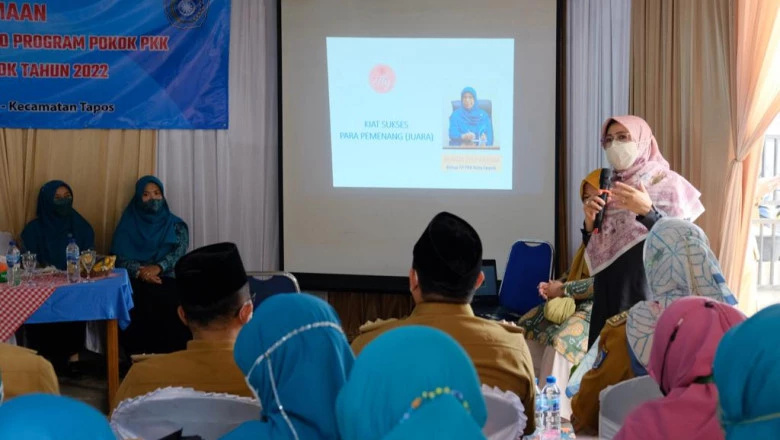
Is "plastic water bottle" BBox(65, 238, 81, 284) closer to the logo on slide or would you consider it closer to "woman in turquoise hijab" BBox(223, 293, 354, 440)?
the logo on slide

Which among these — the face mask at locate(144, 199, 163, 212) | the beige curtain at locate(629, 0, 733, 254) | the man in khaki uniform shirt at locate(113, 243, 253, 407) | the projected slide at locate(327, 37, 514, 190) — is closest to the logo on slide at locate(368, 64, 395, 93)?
the projected slide at locate(327, 37, 514, 190)

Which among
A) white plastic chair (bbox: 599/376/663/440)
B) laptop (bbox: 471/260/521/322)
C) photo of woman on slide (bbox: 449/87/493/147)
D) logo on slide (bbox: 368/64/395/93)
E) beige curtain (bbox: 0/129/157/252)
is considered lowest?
laptop (bbox: 471/260/521/322)

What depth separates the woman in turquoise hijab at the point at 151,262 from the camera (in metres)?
5.69

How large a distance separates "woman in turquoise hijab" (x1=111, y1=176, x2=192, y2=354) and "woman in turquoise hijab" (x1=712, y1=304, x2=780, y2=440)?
4.57 m

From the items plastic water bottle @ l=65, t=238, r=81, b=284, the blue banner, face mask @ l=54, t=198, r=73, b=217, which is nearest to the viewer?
plastic water bottle @ l=65, t=238, r=81, b=284

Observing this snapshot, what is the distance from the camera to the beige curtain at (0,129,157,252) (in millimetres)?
6199

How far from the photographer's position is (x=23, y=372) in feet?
8.27

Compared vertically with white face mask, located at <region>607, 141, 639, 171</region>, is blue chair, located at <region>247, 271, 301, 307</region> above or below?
below

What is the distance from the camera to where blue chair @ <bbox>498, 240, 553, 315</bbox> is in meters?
5.40

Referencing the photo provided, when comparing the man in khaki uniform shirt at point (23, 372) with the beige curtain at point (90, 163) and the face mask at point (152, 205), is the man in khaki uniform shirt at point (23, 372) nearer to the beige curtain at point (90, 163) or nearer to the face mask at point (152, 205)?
the face mask at point (152, 205)

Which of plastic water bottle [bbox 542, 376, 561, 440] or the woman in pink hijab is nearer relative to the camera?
the woman in pink hijab

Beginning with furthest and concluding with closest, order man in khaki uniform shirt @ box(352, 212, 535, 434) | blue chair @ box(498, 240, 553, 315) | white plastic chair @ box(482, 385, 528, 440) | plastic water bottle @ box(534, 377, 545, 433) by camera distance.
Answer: blue chair @ box(498, 240, 553, 315)
plastic water bottle @ box(534, 377, 545, 433)
man in khaki uniform shirt @ box(352, 212, 535, 434)
white plastic chair @ box(482, 385, 528, 440)

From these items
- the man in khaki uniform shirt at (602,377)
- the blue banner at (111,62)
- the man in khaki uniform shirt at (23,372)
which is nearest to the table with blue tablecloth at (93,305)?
the blue banner at (111,62)

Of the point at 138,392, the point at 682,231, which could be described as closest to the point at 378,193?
the point at 682,231
